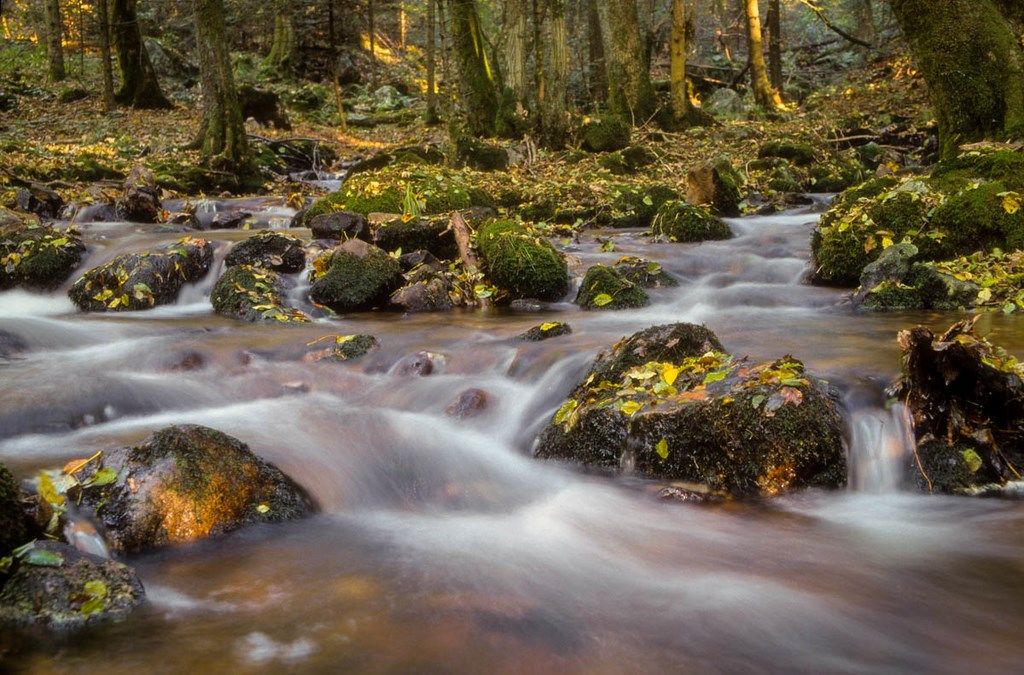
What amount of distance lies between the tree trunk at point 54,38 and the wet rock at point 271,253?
2113 centimetres

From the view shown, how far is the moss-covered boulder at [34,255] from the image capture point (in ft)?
29.8

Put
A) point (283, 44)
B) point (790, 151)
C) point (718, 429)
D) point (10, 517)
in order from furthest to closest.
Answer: point (283, 44) → point (790, 151) → point (718, 429) → point (10, 517)

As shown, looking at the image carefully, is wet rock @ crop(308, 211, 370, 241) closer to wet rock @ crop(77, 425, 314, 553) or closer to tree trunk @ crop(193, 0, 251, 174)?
wet rock @ crop(77, 425, 314, 553)

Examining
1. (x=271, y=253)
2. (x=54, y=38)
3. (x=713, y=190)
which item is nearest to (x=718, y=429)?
(x=271, y=253)

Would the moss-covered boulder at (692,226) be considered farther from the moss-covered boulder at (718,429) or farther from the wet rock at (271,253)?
the moss-covered boulder at (718,429)

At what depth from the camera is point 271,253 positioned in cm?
924

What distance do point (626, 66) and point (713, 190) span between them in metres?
6.85

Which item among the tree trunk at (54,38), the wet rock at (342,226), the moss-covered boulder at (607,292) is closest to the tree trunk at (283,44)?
the tree trunk at (54,38)

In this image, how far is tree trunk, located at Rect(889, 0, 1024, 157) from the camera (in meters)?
8.52

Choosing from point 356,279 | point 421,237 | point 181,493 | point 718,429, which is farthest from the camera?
point 421,237

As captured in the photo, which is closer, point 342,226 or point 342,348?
point 342,348

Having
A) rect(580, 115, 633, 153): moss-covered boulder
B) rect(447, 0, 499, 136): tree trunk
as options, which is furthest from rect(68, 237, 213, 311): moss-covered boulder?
rect(447, 0, 499, 136): tree trunk

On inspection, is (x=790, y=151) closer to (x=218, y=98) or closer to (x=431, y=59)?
(x=218, y=98)

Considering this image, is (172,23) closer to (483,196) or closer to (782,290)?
(483,196)
